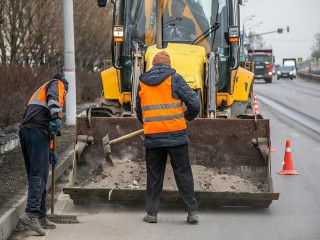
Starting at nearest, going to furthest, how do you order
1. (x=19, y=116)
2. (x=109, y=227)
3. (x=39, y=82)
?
(x=109, y=227)
(x=19, y=116)
(x=39, y=82)

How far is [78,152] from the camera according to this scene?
9.35 meters

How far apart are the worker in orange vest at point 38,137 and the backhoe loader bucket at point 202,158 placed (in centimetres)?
137

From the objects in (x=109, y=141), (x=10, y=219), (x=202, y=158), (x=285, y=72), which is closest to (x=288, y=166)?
(x=202, y=158)

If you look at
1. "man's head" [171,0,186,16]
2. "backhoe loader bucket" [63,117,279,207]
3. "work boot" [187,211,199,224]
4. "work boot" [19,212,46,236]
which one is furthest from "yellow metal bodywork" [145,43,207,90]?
"work boot" [19,212,46,236]

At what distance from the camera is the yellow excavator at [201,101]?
8.98 meters

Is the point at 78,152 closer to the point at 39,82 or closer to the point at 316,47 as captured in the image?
the point at 39,82

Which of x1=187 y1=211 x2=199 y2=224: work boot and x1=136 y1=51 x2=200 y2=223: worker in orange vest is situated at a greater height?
x1=136 y1=51 x2=200 y2=223: worker in orange vest

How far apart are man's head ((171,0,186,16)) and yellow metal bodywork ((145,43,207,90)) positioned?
0.81m

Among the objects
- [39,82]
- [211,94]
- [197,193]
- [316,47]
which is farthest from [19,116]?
[316,47]

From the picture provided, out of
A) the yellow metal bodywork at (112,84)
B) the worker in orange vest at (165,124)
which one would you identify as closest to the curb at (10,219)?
the worker in orange vest at (165,124)

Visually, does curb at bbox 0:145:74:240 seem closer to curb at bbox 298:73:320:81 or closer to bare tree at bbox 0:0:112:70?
bare tree at bbox 0:0:112:70

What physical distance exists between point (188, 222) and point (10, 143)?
5.79 meters

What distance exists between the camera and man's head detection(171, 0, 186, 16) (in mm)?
11273

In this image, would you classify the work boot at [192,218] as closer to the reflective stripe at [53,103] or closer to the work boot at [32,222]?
the work boot at [32,222]
